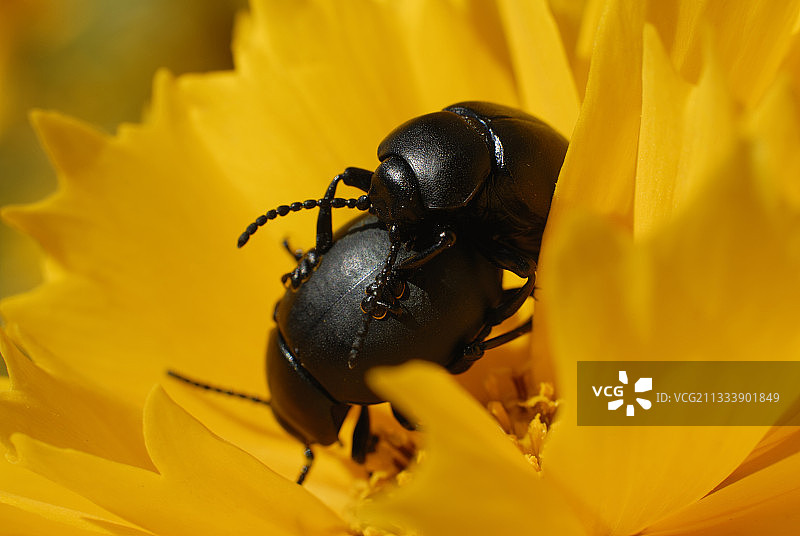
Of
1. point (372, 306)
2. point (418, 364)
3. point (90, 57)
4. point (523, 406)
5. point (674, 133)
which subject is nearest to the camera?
point (418, 364)

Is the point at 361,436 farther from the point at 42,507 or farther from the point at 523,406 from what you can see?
the point at 42,507

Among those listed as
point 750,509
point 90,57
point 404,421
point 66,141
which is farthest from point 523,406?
point 90,57

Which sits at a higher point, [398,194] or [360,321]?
[398,194]

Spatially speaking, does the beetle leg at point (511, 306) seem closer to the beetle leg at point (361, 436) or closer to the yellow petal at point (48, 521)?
the beetle leg at point (361, 436)

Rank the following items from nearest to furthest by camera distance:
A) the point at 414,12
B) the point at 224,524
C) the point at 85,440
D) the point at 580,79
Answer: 1. the point at 224,524
2. the point at 85,440
3. the point at 580,79
4. the point at 414,12

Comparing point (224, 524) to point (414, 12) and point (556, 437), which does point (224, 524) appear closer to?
point (556, 437)

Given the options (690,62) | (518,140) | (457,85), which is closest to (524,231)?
(518,140)
